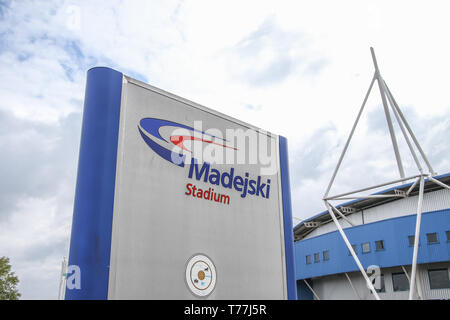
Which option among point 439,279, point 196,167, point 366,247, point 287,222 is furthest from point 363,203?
point 196,167

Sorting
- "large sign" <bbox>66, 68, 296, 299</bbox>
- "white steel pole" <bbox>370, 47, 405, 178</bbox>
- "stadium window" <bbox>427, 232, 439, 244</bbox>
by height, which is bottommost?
"large sign" <bbox>66, 68, 296, 299</bbox>

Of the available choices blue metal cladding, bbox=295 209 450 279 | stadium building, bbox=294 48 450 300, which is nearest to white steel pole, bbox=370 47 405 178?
stadium building, bbox=294 48 450 300

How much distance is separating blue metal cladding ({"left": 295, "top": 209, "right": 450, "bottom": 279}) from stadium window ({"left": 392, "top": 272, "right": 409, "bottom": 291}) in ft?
7.62

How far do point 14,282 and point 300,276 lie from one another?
30.1m

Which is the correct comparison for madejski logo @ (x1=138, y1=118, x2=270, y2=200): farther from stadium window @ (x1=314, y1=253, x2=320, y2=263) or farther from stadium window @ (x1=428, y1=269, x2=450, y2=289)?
stadium window @ (x1=314, y1=253, x2=320, y2=263)

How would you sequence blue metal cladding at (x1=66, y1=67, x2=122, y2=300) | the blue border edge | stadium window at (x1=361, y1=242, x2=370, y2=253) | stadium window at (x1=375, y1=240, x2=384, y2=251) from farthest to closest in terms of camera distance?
stadium window at (x1=361, y1=242, x2=370, y2=253)
stadium window at (x1=375, y1=240, x2=384, y2=251)
the blue border edge
blue metal cladding at (x1=66, y1=67, x2=122, y2=300)

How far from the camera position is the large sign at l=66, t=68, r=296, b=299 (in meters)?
7.49

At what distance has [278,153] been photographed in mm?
11508

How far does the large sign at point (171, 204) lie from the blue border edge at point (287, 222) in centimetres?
4

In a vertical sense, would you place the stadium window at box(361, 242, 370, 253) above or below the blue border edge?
above

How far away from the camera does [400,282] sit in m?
35.6

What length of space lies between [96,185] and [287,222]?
554cm

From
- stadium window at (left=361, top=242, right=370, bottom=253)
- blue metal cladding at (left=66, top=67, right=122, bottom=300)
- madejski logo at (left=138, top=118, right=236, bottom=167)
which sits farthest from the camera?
stadium window at (left=361, top=242, right=370, bottom=253)
